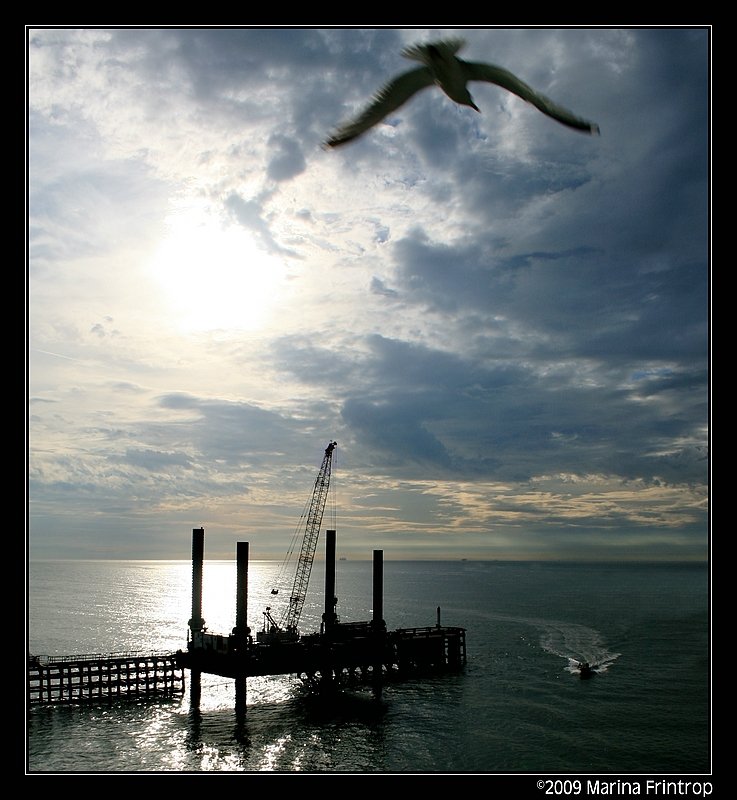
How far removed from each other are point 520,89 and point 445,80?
48.8 inches

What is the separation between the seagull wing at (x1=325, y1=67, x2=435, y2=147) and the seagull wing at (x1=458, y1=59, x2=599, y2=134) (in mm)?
609

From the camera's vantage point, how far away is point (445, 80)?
998 centimetres

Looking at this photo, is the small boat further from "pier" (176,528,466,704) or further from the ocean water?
"pier" (176,528,466,704)

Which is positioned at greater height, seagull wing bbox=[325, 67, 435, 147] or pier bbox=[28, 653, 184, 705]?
seagull wing bbox=[325, 67, 435, 147]

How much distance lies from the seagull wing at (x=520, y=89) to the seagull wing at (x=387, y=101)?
61 cm

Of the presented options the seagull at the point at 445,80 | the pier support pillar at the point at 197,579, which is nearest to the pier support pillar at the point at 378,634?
the pier support pillar at the point at 197,579

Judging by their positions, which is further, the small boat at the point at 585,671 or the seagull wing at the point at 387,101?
the small boat at the point at 585,671

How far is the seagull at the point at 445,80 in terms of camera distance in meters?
8.82

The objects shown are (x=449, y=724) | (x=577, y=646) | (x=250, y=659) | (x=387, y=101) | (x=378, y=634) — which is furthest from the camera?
(x=577, y=646)

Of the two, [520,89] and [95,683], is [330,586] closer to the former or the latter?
[95,683]

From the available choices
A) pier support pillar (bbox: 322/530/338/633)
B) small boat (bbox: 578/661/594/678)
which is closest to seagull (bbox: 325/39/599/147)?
pier support pillar (bbox: 322/530/338/633)

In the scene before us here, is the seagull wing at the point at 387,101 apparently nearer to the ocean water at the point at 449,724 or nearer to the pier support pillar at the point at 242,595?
the ocean water at the point at 449,724

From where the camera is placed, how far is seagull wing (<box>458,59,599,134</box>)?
809 cm

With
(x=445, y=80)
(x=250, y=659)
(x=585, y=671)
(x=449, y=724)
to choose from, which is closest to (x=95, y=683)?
(x=250, y=659)
